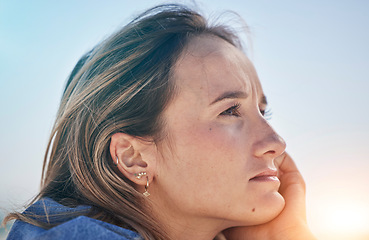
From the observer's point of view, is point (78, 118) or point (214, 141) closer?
point (214, 141)

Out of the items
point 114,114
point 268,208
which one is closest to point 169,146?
point 114,114

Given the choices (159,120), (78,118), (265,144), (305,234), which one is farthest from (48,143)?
(305,234)

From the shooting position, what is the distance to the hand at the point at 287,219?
1.85 meters

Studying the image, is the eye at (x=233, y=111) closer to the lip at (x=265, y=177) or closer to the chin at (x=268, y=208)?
the lip at (x=265, y=177)

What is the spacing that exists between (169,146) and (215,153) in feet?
0.72

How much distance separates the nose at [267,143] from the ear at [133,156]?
50cm

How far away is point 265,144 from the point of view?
180 cm

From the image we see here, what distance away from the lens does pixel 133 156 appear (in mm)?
1851

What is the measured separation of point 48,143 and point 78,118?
0.31 metres

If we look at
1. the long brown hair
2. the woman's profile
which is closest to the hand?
the woman's profile

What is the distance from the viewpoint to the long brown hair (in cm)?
180

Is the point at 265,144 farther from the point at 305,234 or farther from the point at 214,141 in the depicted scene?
the point at 305,234

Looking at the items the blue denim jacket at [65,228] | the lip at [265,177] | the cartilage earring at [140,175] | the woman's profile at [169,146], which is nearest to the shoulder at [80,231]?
the blue denim jacket at [65,228]

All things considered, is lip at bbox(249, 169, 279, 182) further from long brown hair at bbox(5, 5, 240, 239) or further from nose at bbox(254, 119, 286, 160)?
long brown hair at bbox(5, 5, 240, 239)
